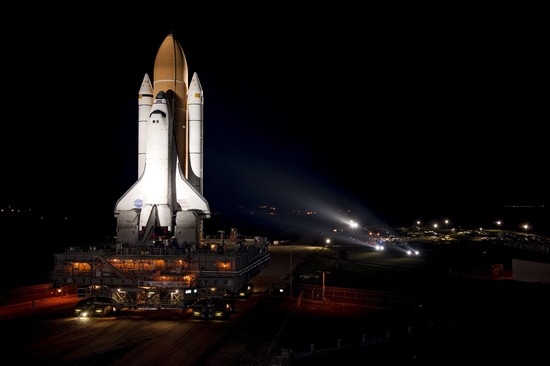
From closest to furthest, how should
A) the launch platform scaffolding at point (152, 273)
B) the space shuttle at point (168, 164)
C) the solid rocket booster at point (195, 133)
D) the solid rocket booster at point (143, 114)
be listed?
the launch platform scaffolding at point (152, 273)
the space shuttle at point (168, 164)
the solid rocket booster at point (143, 114)
the solid rocket booster at point (195, 133)

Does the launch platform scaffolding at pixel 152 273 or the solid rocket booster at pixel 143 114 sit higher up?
the solid rocket booster at pixel 143 114

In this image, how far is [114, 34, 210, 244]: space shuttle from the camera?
3378 cm

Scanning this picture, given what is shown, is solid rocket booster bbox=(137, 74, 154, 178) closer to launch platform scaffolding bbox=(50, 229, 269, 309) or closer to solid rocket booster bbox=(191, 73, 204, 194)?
solid rocket booster bbox=(191, 73, 204, 194)

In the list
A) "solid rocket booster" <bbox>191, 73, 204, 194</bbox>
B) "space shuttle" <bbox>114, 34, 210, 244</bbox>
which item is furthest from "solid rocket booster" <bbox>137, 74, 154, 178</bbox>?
"solid rocket booster" <bbox>191, 73, 204, 194</bbox>

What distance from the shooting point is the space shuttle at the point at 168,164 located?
33781mm

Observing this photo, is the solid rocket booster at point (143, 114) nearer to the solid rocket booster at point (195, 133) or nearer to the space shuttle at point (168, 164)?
the space shuttle at point (168, 164)

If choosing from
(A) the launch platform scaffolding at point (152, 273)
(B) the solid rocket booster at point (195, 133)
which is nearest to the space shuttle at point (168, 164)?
(B) the solid rocket booster at point (195, 133)

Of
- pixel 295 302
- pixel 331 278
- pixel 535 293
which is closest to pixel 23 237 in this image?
pixel 331 278

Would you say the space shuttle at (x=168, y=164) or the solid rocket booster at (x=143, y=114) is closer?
Result: the space shuttle at (x=168, y=164)

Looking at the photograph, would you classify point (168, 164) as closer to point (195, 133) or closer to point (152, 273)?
point (195, 133)

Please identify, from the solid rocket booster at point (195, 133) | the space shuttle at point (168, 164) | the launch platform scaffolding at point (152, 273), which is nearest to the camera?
the launch platform scaffolding at point (152, 273)

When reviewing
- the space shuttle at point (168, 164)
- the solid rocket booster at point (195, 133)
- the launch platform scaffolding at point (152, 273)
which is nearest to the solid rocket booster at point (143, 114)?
the space shuttle at point (168, 164)

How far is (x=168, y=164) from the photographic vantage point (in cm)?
3431

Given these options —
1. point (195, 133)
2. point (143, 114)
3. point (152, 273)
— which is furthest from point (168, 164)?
point (152, 273)
